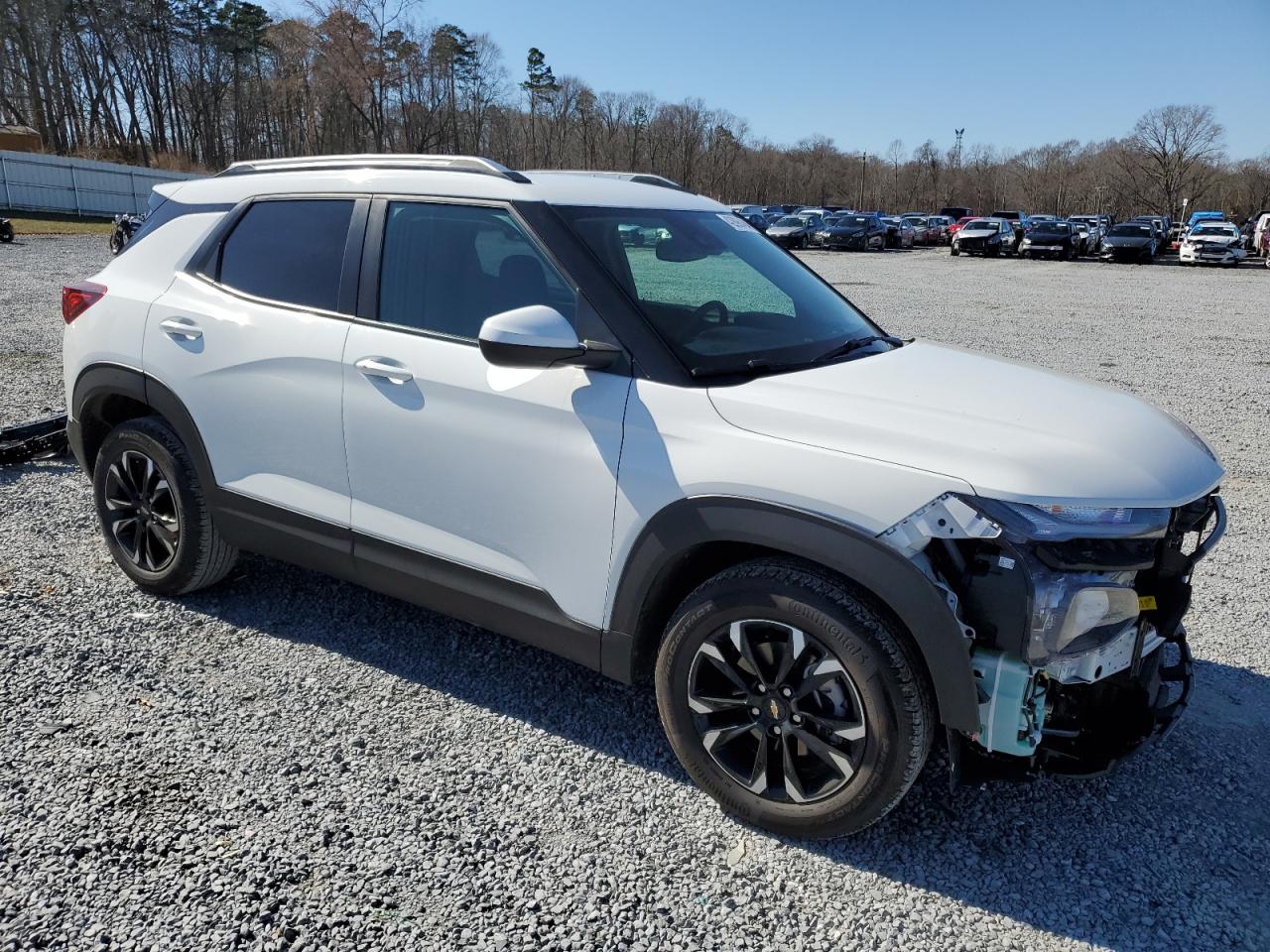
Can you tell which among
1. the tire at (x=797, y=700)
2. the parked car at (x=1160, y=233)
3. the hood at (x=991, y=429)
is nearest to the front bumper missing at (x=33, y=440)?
the tire at (x=797, y=700)

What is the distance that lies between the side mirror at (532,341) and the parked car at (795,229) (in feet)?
123

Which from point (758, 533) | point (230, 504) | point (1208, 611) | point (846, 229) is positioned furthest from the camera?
point (846, 229)

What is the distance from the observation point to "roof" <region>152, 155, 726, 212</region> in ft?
10.8

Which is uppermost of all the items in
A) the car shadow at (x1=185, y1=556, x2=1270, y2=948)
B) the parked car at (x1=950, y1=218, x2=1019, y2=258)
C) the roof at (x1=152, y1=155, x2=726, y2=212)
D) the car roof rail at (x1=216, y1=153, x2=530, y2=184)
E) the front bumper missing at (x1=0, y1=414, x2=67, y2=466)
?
the car roof rail at (x1=216, y1=153, x2=530, y2=184)

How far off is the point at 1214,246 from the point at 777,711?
39387 mm

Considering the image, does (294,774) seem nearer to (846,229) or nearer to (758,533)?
(758,533)

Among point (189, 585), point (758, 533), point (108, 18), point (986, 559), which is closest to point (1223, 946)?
point (986, 559)

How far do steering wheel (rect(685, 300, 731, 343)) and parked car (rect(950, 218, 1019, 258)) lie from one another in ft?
130

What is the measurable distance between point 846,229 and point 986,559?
41599mm

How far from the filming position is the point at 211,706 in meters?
3.41

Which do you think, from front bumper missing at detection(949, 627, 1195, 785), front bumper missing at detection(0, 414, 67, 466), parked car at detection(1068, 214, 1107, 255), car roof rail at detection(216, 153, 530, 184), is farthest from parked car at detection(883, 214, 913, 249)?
front bumper missing at detection(949, 627, 1195, 785)

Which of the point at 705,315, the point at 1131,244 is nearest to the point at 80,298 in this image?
the point at 705,315

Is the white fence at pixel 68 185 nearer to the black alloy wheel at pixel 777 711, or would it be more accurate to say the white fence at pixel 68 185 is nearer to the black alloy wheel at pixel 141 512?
the black alloy wheel at pixel 141 512

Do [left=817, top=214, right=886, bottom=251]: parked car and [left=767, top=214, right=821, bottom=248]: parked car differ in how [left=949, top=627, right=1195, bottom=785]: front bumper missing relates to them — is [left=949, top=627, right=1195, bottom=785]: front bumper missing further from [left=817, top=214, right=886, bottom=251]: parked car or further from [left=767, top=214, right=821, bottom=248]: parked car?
[left=817, top=214, right=886, bottom=251]: parked car
